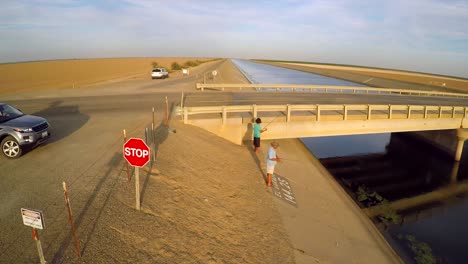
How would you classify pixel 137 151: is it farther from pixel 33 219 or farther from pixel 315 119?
pixel 315 119

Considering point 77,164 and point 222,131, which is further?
point 222,131

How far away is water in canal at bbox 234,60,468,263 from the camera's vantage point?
1152 centimetres

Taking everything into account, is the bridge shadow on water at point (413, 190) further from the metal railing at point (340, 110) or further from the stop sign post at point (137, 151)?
the stop sign post at point (137, 151)

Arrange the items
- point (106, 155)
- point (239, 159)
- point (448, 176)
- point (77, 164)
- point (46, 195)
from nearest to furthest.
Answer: point (46, 195) < point (77, 164) < point (106, 155) < point (239, 159) < point (448, 176)

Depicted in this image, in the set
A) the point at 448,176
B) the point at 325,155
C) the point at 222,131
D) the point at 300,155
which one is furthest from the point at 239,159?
the point at 448,176

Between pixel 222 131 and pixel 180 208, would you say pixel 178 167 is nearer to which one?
pixel 180 208

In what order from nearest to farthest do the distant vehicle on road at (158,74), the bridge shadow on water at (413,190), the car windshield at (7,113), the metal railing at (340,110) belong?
the car windshield at (7,113)
the bridge shadow on water at (413,190)
the metal railing at (340,110)
the distant vehicle on road at (158,74)

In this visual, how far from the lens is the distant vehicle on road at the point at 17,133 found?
9500mm

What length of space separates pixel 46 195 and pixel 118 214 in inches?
80.2

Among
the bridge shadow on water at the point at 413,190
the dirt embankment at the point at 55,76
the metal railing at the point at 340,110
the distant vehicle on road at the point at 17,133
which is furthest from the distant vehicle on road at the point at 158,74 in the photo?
the distant vehicle on road at the point at 17,133

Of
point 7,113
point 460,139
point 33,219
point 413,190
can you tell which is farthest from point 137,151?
point 460,139

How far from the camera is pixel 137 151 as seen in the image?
6.37 meters

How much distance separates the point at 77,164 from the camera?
29.9 ft

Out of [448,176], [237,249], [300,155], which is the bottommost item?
[448,176]
